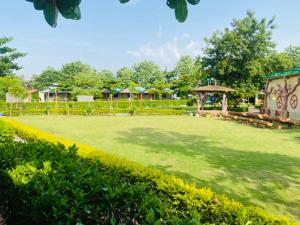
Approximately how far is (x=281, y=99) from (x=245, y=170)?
21.6m

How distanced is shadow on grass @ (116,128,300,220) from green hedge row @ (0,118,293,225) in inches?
118

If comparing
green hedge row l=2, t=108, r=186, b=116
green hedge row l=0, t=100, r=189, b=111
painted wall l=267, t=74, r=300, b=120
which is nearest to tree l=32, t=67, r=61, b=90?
green hedge row l=0, t=100, r=189, b=111

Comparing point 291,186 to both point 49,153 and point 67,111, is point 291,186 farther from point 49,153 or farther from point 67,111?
point 67,111

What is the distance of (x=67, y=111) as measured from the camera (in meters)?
37.4

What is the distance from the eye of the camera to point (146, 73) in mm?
111312

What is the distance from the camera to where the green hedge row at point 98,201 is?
3.29m

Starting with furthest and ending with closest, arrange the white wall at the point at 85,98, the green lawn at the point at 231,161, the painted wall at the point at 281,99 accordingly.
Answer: the white wall at the point at 85,98, the painted wall at the point at 281,99, the green lawn at the point at 231,161

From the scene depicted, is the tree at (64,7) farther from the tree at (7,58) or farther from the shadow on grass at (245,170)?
the tree at (7,58)

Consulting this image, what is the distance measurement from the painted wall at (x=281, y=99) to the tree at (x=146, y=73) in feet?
248

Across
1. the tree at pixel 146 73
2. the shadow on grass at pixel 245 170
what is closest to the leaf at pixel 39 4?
the shadow on grass at pixel 245 170

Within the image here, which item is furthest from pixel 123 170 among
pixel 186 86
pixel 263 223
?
pixel 186 86

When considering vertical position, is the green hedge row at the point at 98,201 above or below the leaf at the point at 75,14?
below

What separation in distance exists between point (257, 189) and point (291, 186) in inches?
40.3

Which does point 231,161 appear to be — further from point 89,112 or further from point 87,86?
point 87,86
